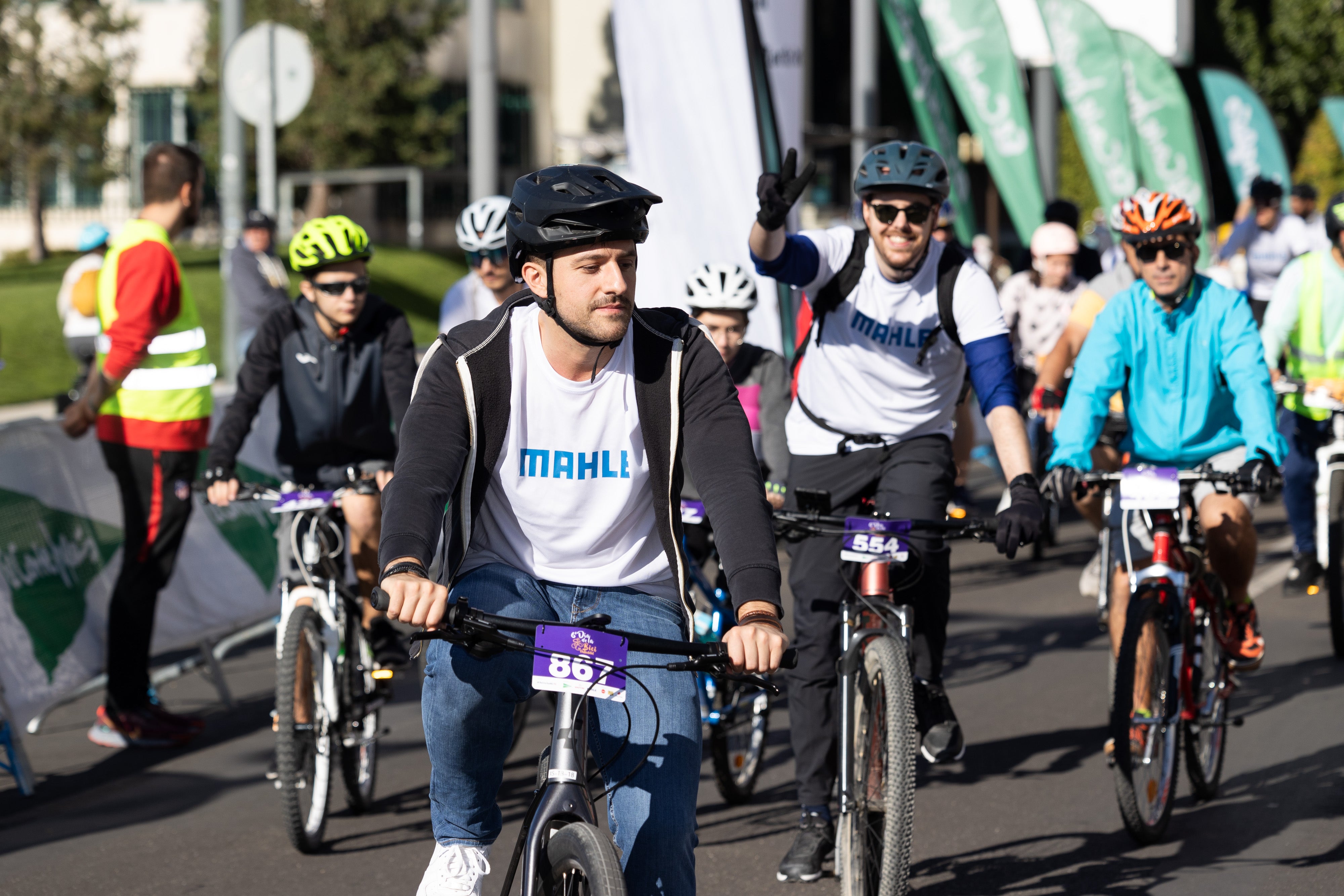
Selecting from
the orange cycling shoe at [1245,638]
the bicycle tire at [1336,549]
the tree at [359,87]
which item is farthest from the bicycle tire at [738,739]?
the tree at [359,87]

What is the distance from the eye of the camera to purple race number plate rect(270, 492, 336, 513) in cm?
573

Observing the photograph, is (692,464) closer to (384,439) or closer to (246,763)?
(384,439)

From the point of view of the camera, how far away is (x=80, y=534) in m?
7.14

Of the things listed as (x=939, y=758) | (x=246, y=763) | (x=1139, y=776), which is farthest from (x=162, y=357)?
(x=1139, y=776)

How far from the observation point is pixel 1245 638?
6.08 meters

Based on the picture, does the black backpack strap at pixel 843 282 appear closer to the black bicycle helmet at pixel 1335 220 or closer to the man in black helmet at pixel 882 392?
the man in black helmet at pixel 882 392

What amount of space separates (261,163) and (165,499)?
5.37 m

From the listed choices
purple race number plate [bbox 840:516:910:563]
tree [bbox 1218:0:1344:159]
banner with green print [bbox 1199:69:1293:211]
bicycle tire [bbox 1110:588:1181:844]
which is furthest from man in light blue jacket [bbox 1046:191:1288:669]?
tree [bbox 1218:0:1344:159]

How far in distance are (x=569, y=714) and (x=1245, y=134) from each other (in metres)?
19.7

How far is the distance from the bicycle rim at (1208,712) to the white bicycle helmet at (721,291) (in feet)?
6.53

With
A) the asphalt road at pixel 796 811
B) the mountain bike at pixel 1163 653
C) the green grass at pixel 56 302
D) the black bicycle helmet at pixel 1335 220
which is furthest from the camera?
the green grass at pixel 56 302

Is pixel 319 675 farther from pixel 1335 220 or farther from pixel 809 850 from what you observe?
A: pixel 1335 220

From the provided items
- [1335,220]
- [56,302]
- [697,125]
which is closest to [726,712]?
[1335,220]

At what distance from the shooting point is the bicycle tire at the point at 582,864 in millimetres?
2928
